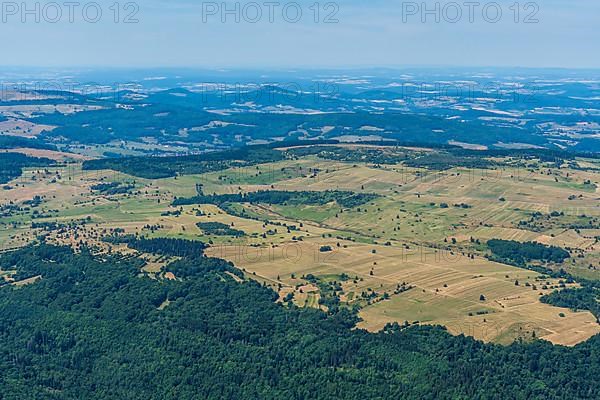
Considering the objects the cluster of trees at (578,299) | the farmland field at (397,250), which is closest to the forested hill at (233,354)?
the farmland field at (397,250)

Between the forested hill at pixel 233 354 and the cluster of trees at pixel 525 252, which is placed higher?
the cluster of trees at pixel 525 252

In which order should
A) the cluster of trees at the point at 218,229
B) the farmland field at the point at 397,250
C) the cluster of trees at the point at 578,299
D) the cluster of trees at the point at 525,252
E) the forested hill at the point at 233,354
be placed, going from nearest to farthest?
1. the forested hill at the point at 233,354
2. the farmland field at the point at 397,250
3. the cluster of trees at the point at 578,299
4. the cluster of trees at the point at 525,252
5. the cluster of trees at the point at 218,229

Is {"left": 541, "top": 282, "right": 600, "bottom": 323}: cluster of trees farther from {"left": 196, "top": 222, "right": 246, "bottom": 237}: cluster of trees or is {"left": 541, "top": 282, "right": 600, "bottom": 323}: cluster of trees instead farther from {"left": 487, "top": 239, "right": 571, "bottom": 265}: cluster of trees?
{"left": 196, "top": 222, "right": 246, "bottom": 237}: cluster of trees

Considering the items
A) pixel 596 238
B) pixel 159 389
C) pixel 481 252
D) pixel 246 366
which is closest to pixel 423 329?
pixel 246 366

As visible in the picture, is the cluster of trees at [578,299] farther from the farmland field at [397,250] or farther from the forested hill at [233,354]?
the forested hill at [233,354]

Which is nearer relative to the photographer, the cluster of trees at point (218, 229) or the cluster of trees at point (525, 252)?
the cluster of trees at point (525, 252)

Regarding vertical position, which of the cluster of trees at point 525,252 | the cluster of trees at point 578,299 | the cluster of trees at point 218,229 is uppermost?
the cluster of trees at point 218,229
